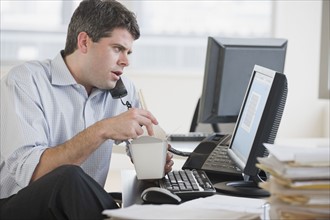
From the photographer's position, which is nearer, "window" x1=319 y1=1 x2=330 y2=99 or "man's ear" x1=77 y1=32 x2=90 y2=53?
"man's ear" x1=77 y1=32 x2=90 y2=53

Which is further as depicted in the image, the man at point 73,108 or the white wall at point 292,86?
the white wall at point 292,86

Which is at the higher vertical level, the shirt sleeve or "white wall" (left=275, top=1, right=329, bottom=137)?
the shirt sleeve

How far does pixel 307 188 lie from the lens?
4.33 ft

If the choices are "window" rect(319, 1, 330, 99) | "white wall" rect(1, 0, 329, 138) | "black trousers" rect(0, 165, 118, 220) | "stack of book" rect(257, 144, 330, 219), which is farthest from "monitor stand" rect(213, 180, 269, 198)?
"white wall" rect(1, 0, 329, 138)

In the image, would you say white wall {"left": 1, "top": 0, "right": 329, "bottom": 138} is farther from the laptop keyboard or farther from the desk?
the desk

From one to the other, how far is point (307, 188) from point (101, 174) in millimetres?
1228

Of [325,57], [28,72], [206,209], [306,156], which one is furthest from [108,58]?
[325,57]

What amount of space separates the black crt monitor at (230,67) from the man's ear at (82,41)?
526mm

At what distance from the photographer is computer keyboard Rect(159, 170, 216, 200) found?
71.0 inches

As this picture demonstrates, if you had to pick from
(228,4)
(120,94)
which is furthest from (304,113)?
(120,94)

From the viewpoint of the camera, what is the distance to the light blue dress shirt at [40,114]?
214 centimetres

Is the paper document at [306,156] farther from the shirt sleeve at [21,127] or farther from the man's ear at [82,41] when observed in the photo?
the man's ear at [82,41]

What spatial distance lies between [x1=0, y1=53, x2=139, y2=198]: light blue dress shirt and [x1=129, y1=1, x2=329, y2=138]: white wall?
3.44 meters

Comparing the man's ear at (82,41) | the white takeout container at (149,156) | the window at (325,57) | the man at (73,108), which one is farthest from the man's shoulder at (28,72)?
the window at (325,57)
